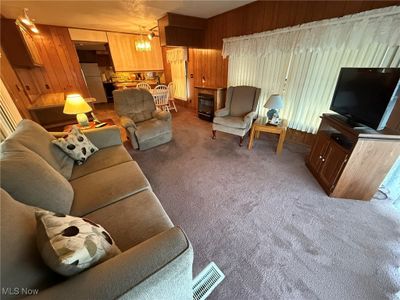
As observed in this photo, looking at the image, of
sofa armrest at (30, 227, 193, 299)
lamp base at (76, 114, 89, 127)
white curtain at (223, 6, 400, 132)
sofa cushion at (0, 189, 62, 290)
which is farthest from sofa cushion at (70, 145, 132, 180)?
white curtain at (223, 6, 400, 132)

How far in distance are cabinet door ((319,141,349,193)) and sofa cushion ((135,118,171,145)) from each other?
2421 millimetres

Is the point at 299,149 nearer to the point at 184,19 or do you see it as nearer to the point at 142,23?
the point at 184,19

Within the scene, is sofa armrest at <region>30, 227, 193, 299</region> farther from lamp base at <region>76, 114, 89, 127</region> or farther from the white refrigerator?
the white refrigerator

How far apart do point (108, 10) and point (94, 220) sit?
12.6 ft

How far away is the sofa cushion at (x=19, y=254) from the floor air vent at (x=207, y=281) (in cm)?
81

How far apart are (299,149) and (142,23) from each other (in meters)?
4.60

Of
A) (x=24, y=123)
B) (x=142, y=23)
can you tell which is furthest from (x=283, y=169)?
(x=142, y=23)

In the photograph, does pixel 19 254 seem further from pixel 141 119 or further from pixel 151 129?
pixel 141 119

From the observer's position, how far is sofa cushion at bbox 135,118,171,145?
8.76 ft

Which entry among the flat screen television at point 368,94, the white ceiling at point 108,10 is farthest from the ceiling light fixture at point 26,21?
the flat screen television at point 368,94

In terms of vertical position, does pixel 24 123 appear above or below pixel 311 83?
below

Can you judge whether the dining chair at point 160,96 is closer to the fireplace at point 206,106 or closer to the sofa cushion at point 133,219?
the fireplace at point 206,106

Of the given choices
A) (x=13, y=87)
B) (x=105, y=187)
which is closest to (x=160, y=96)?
(x=13, y=87)

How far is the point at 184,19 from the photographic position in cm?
356
